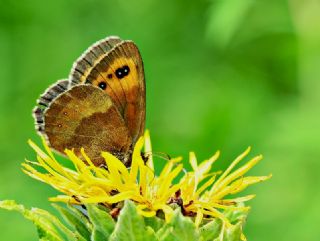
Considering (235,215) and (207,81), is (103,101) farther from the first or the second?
(207,81)

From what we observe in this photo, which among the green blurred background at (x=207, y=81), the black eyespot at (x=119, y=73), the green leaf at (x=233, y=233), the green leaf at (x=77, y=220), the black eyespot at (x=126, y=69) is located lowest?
the green leaf at (x=233, y=233)

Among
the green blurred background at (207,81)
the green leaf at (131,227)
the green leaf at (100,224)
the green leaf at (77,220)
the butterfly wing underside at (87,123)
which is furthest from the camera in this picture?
the green blurred background at (207,81)

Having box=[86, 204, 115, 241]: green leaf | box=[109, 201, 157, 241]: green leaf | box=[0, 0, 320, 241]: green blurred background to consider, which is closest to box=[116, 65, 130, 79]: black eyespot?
box=[86, 204, 115, 241]: green leaf

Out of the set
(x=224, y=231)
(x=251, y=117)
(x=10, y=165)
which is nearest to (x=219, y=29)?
(x=251, y=117)

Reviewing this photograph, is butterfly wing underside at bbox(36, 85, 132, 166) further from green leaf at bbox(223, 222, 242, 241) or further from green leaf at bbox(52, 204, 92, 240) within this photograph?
green leaf at bbox(223, 222, 242, 241)

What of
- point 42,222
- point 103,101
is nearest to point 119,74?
point 103,101

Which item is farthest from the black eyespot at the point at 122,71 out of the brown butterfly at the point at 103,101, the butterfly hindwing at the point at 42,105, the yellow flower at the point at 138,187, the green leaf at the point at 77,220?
the green leaf at the point at 77,220

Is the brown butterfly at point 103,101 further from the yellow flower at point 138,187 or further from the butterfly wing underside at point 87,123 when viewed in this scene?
the yellow flower at point 138,187

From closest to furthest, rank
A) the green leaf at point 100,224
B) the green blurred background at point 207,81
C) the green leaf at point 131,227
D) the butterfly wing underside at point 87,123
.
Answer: the green leaf at point 131,227 → the green leaf at point 100,224 → the butterfly wing underside at point 87,123 → the green blurred background at point 207,81
